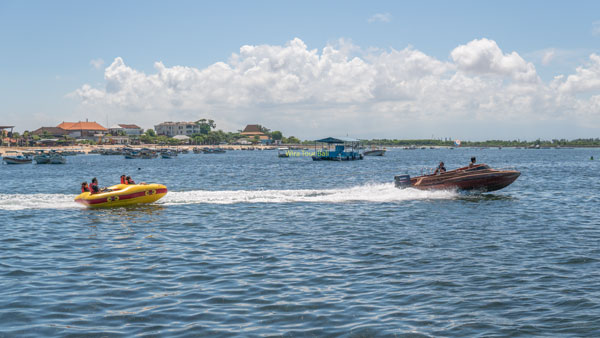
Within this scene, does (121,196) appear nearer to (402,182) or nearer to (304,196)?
(304,196)

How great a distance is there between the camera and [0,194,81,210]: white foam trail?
3017 cm

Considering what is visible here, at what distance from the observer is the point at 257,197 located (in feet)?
113

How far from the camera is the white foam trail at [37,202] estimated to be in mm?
30175

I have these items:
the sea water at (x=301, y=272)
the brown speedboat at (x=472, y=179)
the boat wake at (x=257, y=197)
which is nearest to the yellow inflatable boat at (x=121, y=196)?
the sea water at (x=301, y=272)

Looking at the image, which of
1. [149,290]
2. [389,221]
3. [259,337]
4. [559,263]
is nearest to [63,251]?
[149,290]

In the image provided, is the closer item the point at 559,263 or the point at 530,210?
the point at 559,263

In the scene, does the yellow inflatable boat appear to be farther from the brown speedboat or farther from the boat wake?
the brown speedboat

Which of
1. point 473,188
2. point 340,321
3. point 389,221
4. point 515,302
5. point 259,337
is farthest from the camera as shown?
point 473,188

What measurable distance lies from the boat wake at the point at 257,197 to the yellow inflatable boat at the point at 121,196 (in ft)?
4.13

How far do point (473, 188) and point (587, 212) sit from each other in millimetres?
7185

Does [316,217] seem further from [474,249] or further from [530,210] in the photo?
[530,210]

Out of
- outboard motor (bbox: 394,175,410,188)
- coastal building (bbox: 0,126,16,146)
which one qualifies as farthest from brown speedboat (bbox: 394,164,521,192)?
coastal building (bbox: 0,126,16,146)

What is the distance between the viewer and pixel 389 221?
24547 mm

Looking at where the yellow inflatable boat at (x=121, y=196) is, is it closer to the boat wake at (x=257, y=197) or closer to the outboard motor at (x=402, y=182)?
the boat wake at (x=257, y=197)
